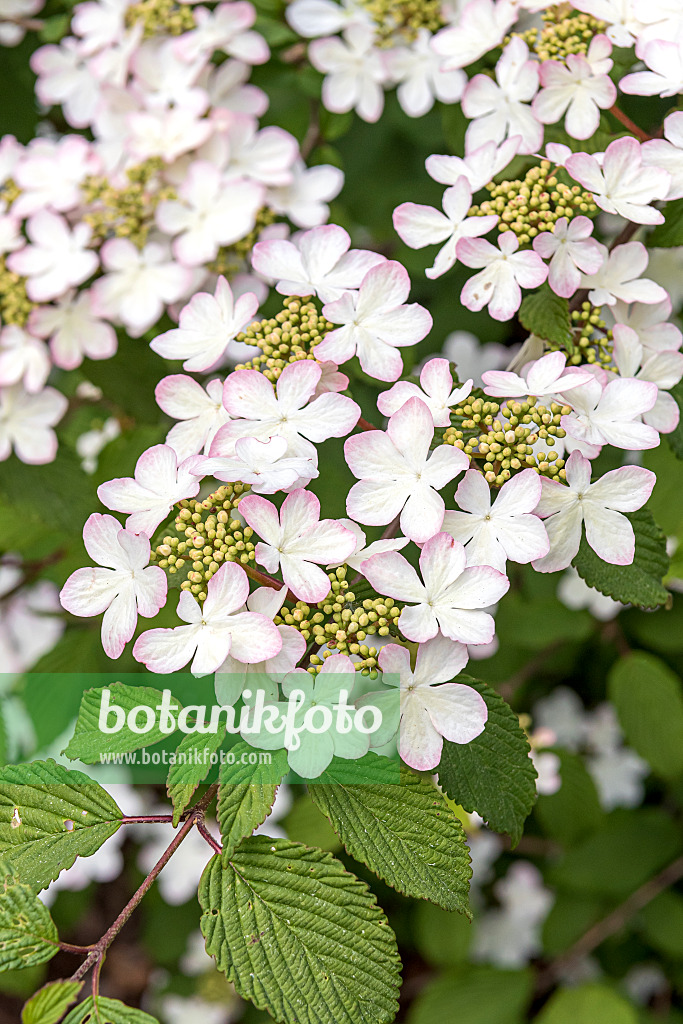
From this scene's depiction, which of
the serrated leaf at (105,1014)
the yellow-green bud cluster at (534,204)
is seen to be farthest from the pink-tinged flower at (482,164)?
the serrated leaf at (105,1014)

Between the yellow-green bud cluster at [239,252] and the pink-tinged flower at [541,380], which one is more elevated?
A: the pink-tinged flower at [541,380]

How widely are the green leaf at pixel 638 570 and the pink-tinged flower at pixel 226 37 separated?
2.85ft

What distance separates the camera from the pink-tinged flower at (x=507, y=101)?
911 mm

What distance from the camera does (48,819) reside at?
0.68 m

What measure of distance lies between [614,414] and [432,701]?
11.4 inches

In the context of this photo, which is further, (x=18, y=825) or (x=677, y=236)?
(x=677, y=236)

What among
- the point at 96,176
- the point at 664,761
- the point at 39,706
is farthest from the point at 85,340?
the point at 664,761

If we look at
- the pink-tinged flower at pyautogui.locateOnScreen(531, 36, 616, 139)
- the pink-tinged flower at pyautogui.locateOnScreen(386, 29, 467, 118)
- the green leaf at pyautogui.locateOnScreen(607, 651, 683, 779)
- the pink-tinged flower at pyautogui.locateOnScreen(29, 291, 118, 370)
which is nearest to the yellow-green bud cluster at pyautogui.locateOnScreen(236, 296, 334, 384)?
the pink-tinged flower at pyautogui.locateOnScreen(531, 36, 616, 139)

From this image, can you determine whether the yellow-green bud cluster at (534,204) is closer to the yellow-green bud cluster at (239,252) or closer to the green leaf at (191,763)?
the yellow-green bud cluster at (239,252)

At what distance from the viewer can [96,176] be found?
45.5 inches

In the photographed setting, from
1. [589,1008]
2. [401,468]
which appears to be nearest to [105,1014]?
[401,468]

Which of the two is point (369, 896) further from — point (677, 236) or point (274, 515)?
point (677, 236)

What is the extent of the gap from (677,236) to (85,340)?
0.76m

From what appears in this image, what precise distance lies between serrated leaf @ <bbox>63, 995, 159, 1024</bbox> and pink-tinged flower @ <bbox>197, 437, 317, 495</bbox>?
0.40m
